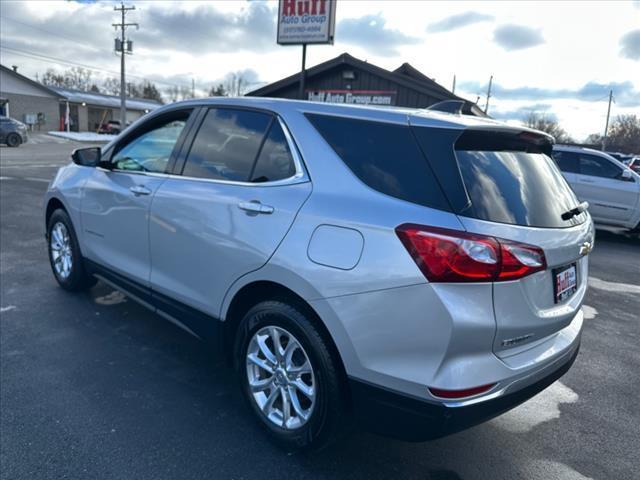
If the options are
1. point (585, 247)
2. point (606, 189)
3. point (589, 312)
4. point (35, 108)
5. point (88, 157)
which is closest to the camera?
point (585, 247)

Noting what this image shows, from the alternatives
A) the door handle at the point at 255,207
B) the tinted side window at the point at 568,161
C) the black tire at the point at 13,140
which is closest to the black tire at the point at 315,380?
the door handle at the point at 255,207

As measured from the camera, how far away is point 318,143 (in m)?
2.49

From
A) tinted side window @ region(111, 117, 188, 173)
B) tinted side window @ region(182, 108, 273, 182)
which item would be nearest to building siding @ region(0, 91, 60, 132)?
tinted side window @ region(111, 117, 188, 173)

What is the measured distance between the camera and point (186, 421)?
9.20ft

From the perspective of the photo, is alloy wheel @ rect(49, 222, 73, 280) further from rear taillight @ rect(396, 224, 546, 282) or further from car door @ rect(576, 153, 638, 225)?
car door @ rect(576, 153, 638, 225)

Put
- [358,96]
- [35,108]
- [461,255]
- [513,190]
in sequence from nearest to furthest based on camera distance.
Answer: [461,255] < [513,190] < [358,96] < [35,108]

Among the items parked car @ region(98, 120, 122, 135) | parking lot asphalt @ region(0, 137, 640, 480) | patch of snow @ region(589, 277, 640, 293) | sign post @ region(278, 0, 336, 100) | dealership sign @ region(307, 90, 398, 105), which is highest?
sign post @ region(278, 0, 336, 100)

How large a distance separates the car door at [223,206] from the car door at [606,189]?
8840 mm

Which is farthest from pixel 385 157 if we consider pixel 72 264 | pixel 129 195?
pixel 72 264

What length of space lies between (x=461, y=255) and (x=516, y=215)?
1.39ft

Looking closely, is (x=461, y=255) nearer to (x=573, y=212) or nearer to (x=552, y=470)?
(x=573, y=212)

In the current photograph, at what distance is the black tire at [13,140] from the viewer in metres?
25.3

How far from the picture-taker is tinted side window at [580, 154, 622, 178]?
960 cm

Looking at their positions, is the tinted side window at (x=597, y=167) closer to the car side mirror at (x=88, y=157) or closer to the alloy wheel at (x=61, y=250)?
the car side mirror at (x=88, y=157)
